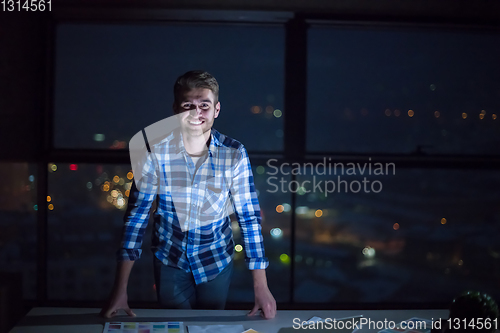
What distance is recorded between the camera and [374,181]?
2238mm

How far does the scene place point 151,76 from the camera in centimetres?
223

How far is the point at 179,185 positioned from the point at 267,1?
129 centimetres

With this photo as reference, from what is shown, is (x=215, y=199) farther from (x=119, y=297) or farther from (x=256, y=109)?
(x=256, y=109)

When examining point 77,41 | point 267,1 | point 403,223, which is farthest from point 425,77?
point 77,41

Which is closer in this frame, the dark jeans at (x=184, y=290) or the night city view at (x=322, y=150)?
the dark jeans at (x=184, y=290)

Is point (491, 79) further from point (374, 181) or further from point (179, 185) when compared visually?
point (179, 185)

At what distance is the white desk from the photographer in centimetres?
112

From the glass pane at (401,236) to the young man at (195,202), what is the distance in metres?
0.84

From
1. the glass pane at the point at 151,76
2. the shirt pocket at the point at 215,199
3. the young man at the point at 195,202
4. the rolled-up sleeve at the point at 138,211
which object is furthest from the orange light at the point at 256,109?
the rolled-up sleeve at the point at 138,211

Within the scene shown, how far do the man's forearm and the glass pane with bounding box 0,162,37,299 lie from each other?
35.5 inches

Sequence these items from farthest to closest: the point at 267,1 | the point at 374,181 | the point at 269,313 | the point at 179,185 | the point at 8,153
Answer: the point at 374,181
the point at 267,1
the point at 8,153
the point at 179,185
the point at 269,313

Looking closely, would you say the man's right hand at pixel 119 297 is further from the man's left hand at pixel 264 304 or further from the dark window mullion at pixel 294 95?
the dark window mullion at pixel 294 95

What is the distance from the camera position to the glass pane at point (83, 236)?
2.10 metres

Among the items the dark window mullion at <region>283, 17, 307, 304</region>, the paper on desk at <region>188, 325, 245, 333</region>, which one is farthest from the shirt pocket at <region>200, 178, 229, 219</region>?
the dark window mullion at <region>283, 17, 307, 304</region>
